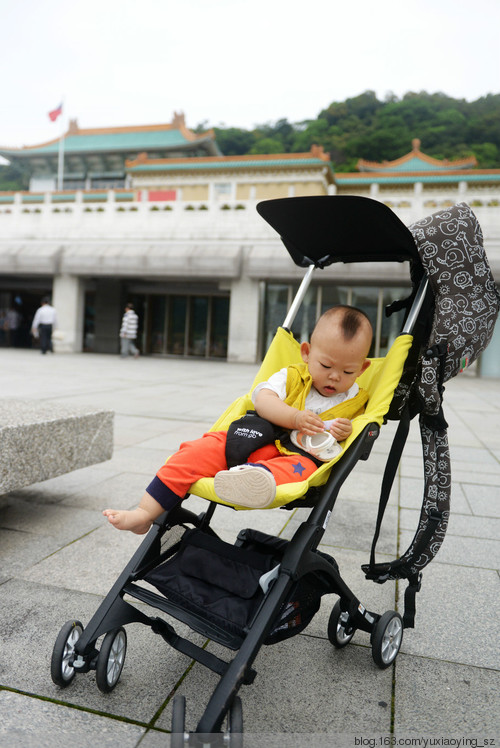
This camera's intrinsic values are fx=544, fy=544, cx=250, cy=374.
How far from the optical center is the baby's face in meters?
1.87

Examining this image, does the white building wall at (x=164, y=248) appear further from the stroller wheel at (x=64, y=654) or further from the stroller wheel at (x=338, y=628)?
the stroller wheel at (x=64, y=654)

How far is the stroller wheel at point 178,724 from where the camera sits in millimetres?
1269

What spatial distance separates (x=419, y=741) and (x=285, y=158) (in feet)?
80.4

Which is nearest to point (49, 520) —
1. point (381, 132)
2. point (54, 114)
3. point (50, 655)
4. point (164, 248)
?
point (50, 655)

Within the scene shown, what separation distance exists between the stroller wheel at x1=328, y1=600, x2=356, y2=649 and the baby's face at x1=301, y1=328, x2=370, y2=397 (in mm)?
756

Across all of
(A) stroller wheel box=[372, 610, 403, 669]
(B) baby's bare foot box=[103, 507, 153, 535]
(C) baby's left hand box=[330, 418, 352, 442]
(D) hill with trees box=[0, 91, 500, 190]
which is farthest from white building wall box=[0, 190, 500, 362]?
(D) hill with trees box=[0, 91, 500, 190]

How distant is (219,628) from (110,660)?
34cm

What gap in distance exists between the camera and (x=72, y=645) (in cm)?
162

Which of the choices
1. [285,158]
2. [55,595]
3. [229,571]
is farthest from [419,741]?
[285,158]

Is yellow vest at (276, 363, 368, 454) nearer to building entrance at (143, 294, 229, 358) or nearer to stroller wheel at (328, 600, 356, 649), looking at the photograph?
stroller wheel at (328, 600, 356, 649)

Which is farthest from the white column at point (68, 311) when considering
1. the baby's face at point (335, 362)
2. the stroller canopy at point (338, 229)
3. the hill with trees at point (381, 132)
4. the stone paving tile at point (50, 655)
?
the hill with trees at point (381, 132)

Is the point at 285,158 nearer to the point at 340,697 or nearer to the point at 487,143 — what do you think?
the point at 487,143

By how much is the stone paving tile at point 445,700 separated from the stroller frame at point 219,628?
11cm

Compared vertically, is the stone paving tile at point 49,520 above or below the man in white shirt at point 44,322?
below
